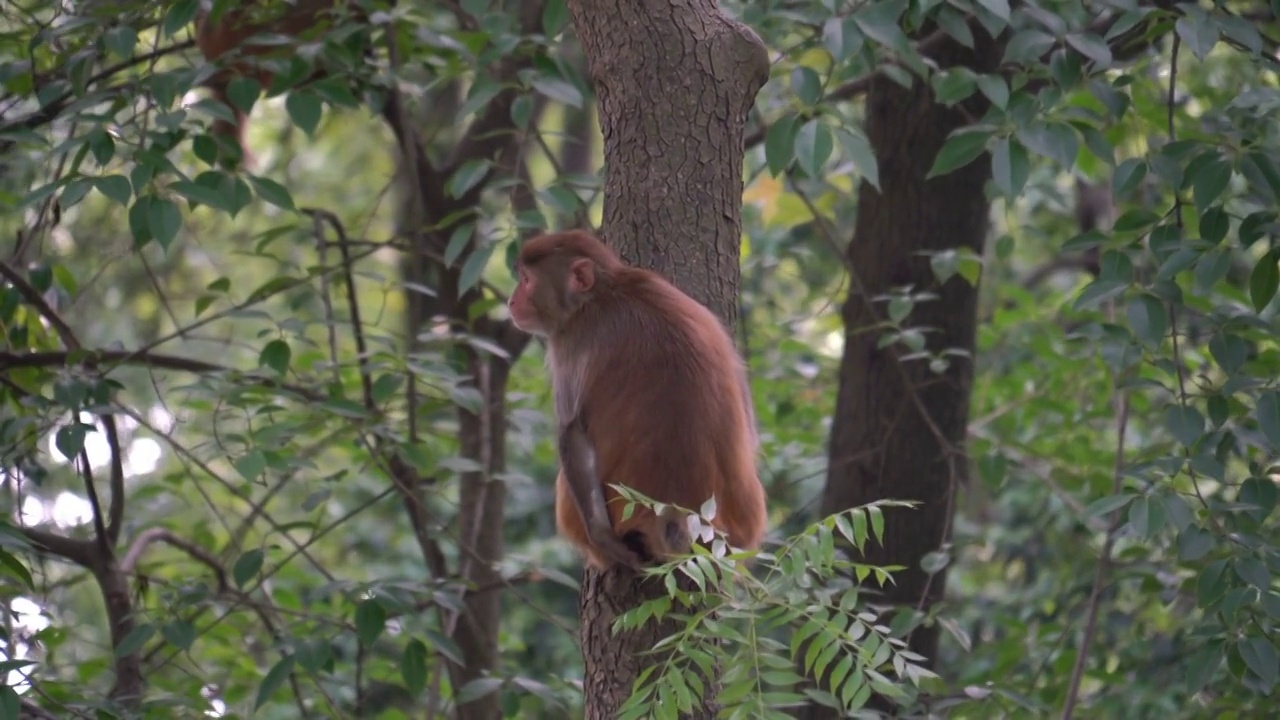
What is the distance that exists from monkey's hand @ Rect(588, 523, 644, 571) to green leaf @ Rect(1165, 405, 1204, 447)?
134cm

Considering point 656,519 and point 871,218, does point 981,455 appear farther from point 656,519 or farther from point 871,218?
point 656,519

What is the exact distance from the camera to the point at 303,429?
12.1 feet

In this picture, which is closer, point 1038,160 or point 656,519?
point 656,519

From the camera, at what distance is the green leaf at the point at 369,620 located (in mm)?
3344

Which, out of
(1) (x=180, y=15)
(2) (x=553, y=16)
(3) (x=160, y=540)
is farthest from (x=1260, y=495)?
(3) (x=160, y=540)

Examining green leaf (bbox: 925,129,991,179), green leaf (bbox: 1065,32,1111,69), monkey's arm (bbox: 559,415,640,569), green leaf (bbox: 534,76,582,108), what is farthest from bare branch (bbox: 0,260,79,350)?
green leaf (bbox: 1065,32,1111,69)

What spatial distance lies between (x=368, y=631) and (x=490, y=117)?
2.06 m

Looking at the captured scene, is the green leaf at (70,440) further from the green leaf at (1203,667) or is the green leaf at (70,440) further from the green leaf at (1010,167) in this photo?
the green leaf at (1203,667)

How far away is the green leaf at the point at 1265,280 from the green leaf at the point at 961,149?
69 centimetres

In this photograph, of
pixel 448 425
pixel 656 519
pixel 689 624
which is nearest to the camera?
pixel 689 624

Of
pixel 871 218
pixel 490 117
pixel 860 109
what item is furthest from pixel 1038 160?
pixel 490 117

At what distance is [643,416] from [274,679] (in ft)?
4.31

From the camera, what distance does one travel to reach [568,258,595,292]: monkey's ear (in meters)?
2.93

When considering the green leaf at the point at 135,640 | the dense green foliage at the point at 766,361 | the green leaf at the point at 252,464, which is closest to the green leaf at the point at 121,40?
the dense green foliage at the point at 766,361
